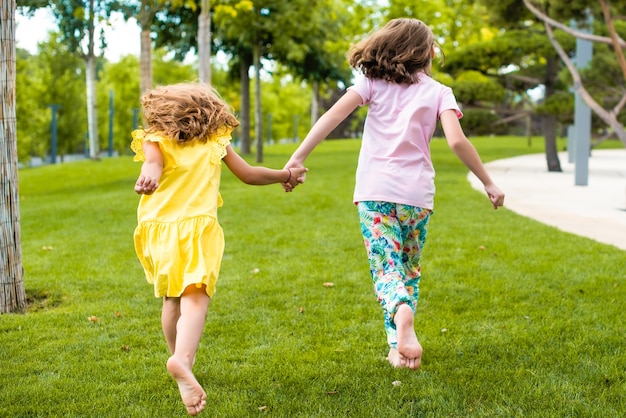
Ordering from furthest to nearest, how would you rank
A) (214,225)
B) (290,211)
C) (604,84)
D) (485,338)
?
(604,84) < (290,211) < (485,338) < (214,225)

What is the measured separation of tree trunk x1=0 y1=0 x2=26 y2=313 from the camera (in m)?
5.24

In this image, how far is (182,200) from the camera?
3273 mm

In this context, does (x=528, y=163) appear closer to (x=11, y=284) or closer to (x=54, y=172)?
(x=54, y=172)

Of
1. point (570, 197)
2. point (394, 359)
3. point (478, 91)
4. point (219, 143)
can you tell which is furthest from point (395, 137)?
point (478, 91)

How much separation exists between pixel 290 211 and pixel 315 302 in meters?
5.63

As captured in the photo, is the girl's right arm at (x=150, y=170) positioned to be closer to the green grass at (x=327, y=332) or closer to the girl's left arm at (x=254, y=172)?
the girl's left arm at (x=254, y=172)

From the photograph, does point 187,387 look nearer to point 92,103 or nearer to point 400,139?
point 400,139

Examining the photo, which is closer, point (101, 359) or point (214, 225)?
point (214, 225)

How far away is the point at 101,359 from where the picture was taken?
4.20 meters

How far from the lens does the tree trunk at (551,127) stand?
19.4 metres

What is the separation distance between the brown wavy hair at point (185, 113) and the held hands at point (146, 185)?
0.84 ft

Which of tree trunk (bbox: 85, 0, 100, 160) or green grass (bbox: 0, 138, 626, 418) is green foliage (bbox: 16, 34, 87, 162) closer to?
tree trunk (bbox: 85, 0, 100, 160)

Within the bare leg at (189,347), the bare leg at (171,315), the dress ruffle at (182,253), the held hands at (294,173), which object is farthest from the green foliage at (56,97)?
the bare leg at (189,347)

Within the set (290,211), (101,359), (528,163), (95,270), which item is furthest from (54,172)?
(101,359)
